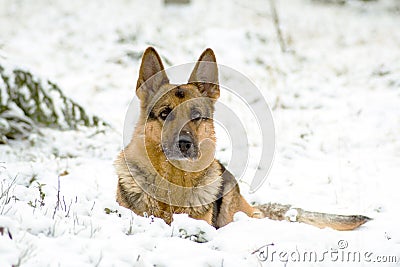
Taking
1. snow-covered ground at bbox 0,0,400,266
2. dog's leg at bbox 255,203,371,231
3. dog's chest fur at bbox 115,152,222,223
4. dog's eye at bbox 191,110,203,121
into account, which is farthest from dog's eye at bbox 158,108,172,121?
dog's leg at bbox 255,203,371,231

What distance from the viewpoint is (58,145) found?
25.6ft

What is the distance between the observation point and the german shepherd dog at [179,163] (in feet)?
16.3

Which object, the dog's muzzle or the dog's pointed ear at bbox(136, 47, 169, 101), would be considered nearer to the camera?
the dog's muzzle

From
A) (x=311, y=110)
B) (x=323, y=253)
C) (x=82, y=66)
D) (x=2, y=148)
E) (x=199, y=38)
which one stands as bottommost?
(x=323, y=253)

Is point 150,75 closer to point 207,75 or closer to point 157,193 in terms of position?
point 207,75

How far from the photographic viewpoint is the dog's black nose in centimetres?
489

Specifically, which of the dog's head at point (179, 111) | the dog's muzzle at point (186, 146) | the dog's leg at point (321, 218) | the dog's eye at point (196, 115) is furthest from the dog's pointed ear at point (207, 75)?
the dog's leg at point (321, 218)

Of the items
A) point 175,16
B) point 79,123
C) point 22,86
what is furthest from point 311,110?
point 175,16

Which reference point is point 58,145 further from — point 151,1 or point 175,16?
point 151,1

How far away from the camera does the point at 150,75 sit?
5277 millimetres

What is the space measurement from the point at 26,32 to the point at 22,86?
320 inches

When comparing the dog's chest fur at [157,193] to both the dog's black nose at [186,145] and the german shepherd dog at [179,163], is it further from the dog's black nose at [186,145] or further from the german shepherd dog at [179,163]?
the dog's black nose at [186,145]

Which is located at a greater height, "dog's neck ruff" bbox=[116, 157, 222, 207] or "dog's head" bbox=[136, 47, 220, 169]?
"dog's head" bbox=[136, 47, 220, 169]

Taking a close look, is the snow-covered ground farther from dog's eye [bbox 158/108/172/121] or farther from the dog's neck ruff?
dog's eye [bbox 158/108/172/121]
